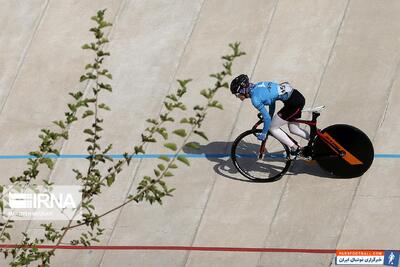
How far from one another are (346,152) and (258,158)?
63.1 inches

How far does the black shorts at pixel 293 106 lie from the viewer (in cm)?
1355

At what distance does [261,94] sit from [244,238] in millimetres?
2456

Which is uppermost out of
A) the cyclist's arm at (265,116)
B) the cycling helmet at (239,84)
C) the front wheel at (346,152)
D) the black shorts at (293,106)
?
the cycling helmet at (239,84)

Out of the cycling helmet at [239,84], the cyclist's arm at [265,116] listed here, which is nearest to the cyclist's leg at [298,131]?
the cyclist's arm at [265,116]

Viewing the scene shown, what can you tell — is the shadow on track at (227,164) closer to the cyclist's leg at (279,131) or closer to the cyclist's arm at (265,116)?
the cyclist's leg at (279,131)

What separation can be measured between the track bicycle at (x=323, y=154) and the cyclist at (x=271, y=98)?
192mm

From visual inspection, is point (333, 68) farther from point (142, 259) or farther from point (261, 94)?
point (142, 259)

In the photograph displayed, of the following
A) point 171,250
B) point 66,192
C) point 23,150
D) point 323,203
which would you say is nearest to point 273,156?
point 323,203

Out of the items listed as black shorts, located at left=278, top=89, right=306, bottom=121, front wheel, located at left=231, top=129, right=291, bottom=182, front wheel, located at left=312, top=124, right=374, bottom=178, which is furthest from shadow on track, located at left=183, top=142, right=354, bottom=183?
black shorts, located at left=278, top=89, right=306, bottom=121

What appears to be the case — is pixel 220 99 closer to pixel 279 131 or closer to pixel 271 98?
pixel 279 131

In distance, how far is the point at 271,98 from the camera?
1346 centimetres

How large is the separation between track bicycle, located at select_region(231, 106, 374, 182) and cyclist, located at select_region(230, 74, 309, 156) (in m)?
0.19

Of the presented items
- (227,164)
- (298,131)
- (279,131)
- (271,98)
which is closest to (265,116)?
(271,98)

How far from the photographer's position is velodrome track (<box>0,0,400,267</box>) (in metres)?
13.9
